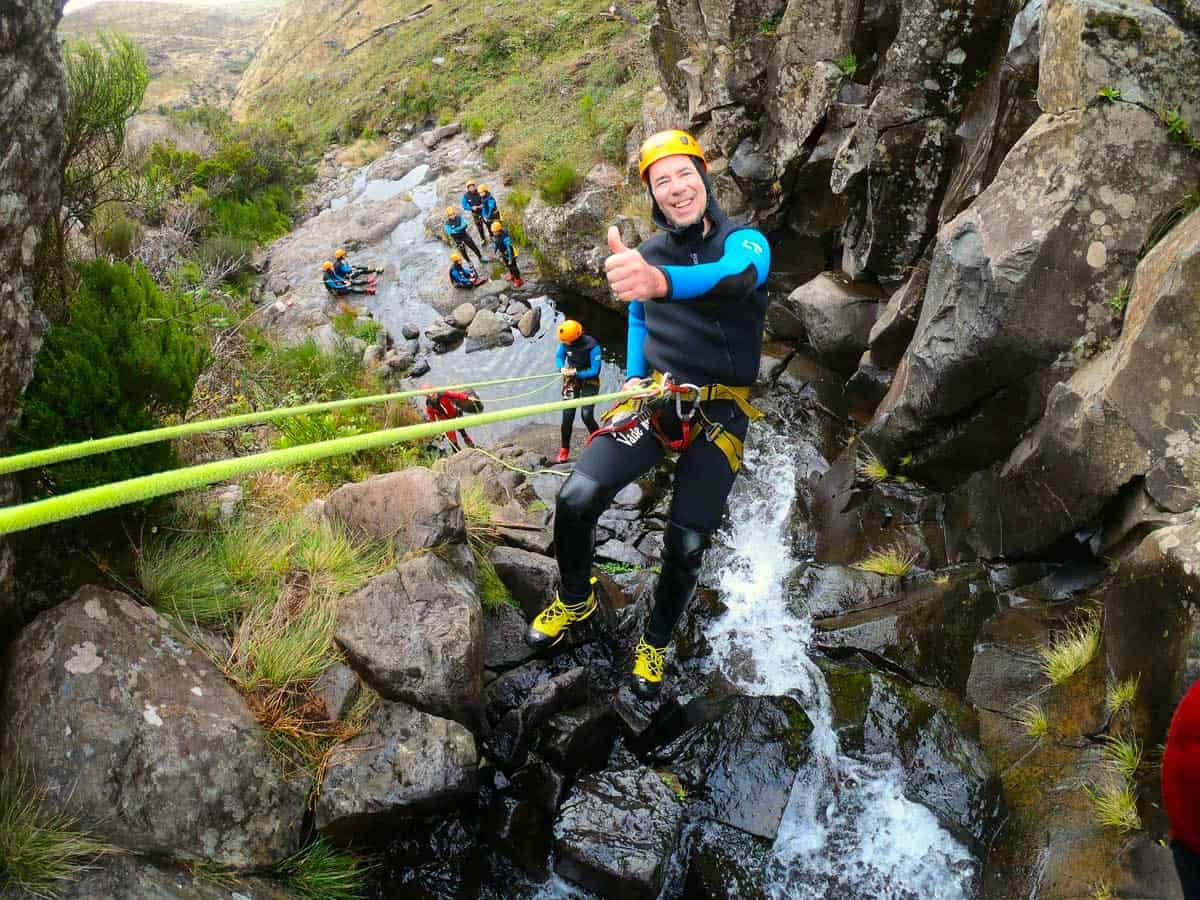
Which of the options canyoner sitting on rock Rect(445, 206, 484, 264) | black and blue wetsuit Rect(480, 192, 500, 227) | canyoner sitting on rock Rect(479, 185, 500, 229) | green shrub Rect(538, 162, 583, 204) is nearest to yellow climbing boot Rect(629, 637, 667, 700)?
green shrub Rect(538, 162, 583, 204)

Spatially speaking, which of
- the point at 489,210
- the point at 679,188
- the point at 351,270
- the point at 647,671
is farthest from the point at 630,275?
the point at 351,270

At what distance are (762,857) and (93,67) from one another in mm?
6361

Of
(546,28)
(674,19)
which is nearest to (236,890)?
(674,19)

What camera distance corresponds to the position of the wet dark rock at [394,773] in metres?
3.34

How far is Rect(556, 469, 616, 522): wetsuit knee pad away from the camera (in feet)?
13.1

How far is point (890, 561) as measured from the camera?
18.3 ft

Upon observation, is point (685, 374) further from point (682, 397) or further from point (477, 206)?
point (477, 206)

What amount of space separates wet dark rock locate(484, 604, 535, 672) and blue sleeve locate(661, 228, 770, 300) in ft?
8.63

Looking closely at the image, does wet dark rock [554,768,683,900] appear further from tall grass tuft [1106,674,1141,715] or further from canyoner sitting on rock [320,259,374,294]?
canyoner sitting on rock [320,259,374,294]

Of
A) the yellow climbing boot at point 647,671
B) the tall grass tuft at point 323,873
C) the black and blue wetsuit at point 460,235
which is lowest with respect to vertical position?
the black and blue wetsuit at point 460,235

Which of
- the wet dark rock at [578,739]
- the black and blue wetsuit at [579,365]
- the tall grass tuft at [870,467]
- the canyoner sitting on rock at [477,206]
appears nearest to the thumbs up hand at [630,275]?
the wet dark rock at [578,739]

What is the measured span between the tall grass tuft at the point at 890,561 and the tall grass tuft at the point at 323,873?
424cm

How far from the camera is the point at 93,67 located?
14.1 ft

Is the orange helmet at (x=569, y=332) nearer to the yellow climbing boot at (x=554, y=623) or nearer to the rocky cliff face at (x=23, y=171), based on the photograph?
the yellow climbing boot at (x=554, y=623)
